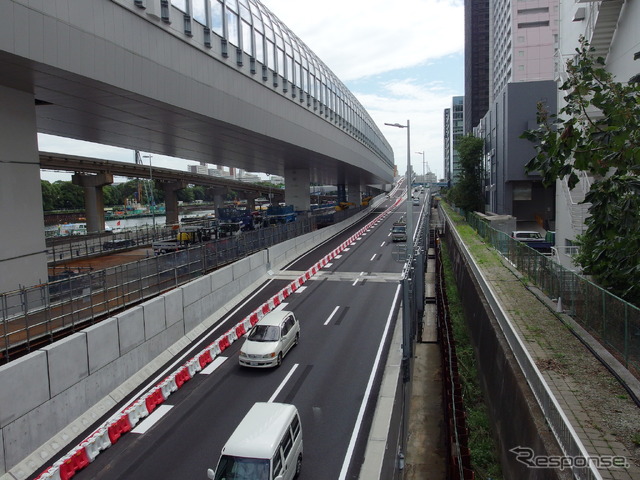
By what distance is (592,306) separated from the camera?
14.3 meters

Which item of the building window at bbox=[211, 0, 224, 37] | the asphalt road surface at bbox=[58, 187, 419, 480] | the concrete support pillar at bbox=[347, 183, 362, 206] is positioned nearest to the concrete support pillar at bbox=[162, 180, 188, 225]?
the concrete support pillar at bbox=[347, 183, 362, 206]

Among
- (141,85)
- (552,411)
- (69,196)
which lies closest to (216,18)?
(141,85)

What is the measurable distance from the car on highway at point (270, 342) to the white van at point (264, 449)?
529cm

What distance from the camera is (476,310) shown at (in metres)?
21.0

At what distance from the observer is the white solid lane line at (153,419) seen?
12.6 m

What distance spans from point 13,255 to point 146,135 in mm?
16740

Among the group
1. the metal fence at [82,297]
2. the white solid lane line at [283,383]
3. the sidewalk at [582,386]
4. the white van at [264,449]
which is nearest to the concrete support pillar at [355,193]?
the metal fence at [82,297]

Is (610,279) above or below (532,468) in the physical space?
above

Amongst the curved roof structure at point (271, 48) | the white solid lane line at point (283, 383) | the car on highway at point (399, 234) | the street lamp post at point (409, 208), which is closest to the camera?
the white solid lane line at point (283, 383)

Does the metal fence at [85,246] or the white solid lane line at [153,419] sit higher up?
the metal fence at [85,246]

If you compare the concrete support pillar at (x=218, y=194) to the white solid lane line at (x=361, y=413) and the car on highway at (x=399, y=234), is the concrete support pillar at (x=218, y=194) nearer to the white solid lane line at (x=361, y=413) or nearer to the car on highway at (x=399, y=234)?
the car on highway at (x=399, y=234)

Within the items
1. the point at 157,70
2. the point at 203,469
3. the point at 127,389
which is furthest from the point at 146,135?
the point at 203,469

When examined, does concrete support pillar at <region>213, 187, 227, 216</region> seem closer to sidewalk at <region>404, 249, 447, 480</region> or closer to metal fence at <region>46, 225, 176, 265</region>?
metal fence at <region>46, 225, 176, 265</region>

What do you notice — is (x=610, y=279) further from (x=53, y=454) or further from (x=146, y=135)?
(x=146, y=135)
